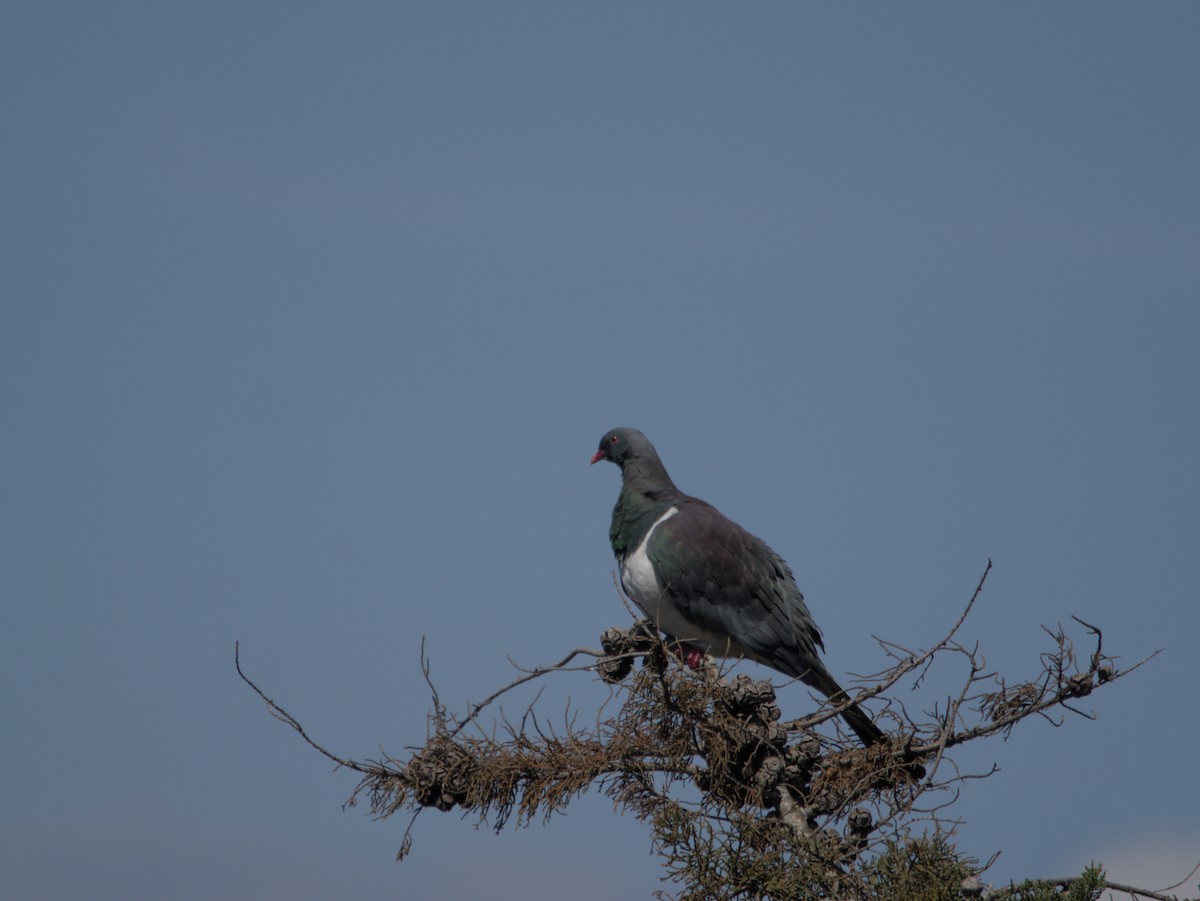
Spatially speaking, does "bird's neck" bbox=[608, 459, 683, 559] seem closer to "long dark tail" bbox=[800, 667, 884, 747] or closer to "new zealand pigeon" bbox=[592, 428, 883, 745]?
"new zealand pigeon" bbox=[592, 428, 883, 745]

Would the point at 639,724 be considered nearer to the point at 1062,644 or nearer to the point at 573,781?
the point at 573,781

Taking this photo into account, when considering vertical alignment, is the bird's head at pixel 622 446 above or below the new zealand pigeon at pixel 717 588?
above

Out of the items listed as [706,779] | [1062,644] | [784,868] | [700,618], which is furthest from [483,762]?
[700,618]

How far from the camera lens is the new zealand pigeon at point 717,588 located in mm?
6609

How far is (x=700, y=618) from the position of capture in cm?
671

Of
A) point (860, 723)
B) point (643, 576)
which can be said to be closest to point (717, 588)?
point (643, 576)

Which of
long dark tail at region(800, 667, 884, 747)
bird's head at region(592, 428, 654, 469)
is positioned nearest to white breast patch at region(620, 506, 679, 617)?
bird's head at region(592, 428, 654, 469)

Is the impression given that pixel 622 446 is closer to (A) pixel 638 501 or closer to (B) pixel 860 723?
(A) pixel 638 501

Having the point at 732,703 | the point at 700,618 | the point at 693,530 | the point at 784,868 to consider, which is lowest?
the point at 784,868

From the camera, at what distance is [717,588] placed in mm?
6664

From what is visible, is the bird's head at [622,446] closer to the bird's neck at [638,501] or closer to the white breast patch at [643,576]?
the bird's neck at [638,501]

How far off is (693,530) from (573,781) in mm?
2621

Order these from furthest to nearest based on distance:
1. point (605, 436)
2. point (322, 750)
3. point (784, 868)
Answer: point (605, 436)
point (322, 750)
point (784, 868)

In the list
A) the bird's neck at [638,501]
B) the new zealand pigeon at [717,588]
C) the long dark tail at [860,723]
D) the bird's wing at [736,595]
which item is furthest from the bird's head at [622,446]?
the long dark tail at [860,723]
